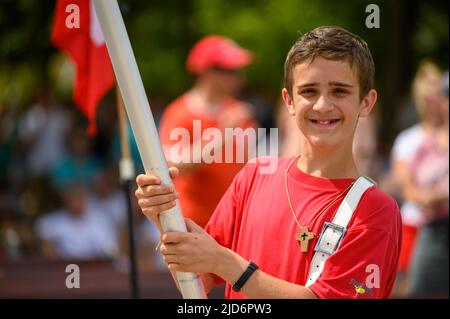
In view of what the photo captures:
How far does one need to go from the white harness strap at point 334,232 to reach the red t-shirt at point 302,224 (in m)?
0.02

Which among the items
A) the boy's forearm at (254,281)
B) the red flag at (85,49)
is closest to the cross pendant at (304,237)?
the boy's forearm at (254,281)

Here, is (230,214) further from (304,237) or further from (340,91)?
(340,91)

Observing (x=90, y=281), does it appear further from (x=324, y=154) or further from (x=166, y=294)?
(x=324, y=154)

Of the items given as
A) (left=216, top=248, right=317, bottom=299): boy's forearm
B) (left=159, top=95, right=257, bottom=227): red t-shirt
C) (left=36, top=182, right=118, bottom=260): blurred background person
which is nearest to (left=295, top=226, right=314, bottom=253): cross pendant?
(left=216, top=248, right=317, bottom=299): boy's forearm

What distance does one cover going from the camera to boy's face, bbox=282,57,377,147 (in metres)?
2.75

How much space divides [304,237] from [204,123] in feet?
13.0

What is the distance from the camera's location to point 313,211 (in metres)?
2.83

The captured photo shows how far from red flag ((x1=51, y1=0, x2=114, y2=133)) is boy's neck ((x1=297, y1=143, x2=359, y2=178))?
2.20 m

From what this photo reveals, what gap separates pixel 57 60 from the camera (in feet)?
48.0

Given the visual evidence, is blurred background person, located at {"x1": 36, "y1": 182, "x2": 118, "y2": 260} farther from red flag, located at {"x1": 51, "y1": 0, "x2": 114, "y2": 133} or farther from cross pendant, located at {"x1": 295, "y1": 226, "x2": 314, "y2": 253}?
cross pendant, located at {"x1": 295, "y1": 226, "x2": 314, "y2": 253}

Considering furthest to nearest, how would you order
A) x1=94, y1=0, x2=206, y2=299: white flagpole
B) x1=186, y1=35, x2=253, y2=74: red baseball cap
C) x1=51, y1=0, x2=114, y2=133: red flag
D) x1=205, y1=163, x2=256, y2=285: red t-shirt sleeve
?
x1=186, y1=35, x2=253, y2=74: red baseball cap → x1=51, y1=0, x2=114, y2=133: red flag → x1=205, y1=163, x2=256, y2=285: red t-shirt sleeve → x1=94, y1=0, x2=206, y2=299: white flagpole

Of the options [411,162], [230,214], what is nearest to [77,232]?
[411,162]

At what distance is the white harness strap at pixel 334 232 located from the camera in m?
2.72
